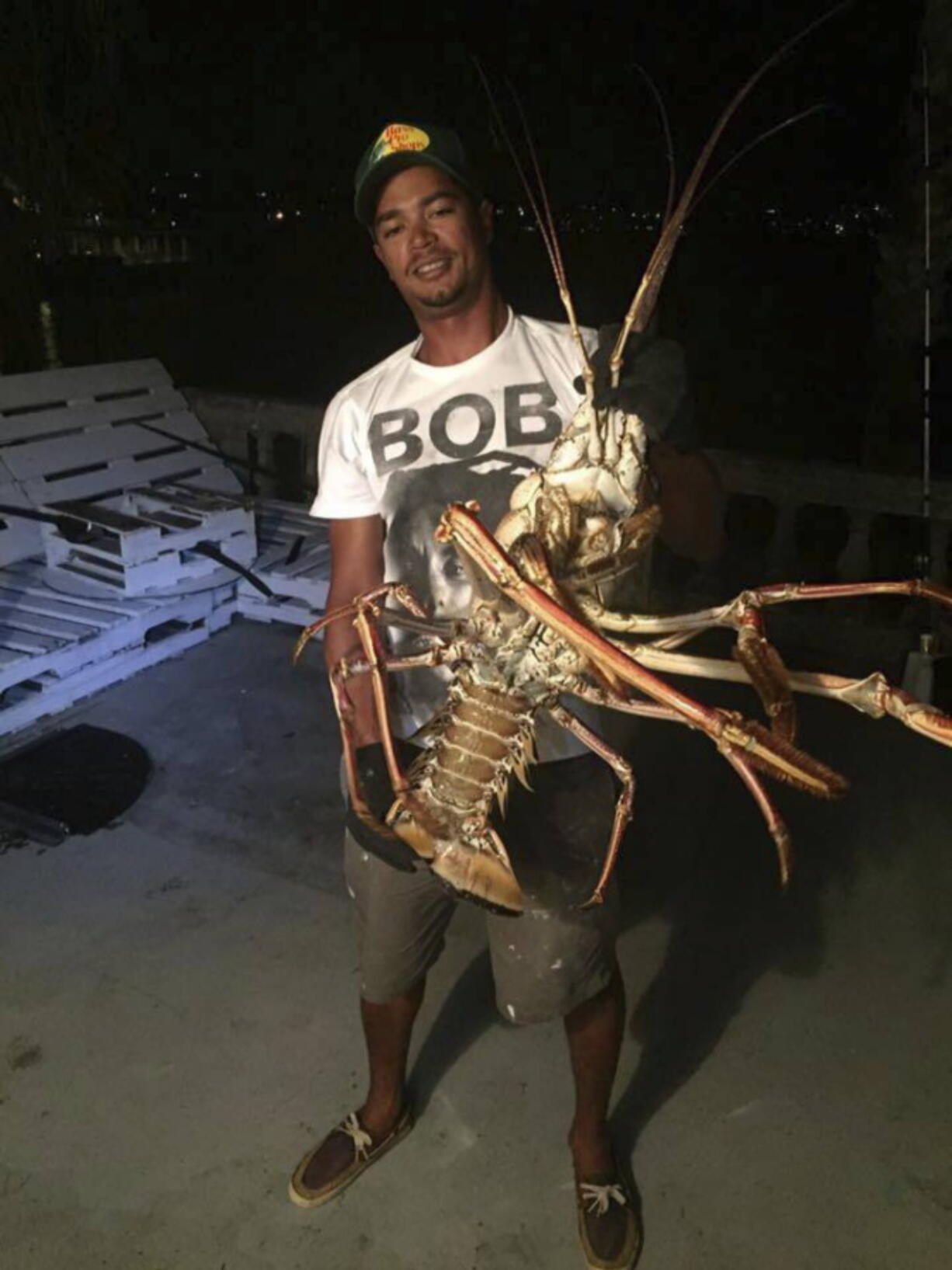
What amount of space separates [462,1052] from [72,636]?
314cm

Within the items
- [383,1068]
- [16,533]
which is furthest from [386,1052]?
[16,533]

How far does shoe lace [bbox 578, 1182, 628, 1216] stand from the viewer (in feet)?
7.89

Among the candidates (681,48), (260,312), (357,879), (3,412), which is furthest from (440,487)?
(260,312)

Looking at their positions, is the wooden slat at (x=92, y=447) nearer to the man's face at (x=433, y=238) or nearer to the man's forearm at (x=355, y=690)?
the man's forearm at (x=355, y=690)

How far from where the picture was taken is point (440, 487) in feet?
8.09

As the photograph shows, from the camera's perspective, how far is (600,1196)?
2.42 metres

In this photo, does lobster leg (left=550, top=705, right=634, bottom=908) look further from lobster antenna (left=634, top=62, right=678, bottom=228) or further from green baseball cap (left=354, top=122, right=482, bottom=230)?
green baseball cap (left=354, top=122, right=482, bottom=230)

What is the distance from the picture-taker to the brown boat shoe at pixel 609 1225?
2314mm

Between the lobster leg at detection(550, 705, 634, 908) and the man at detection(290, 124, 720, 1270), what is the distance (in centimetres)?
7

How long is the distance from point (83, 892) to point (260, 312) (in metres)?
15.5

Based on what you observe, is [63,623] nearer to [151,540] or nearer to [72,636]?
[72,636]

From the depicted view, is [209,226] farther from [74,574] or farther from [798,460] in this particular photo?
[798,460]

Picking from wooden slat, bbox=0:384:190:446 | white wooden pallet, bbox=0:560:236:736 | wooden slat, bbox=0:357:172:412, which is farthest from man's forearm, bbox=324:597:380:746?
wooden slat, bbox=0:357:172:412

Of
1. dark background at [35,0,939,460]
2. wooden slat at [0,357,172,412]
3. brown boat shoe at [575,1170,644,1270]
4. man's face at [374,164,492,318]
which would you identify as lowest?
brown boat shoe at [575,1170,644,1270]
